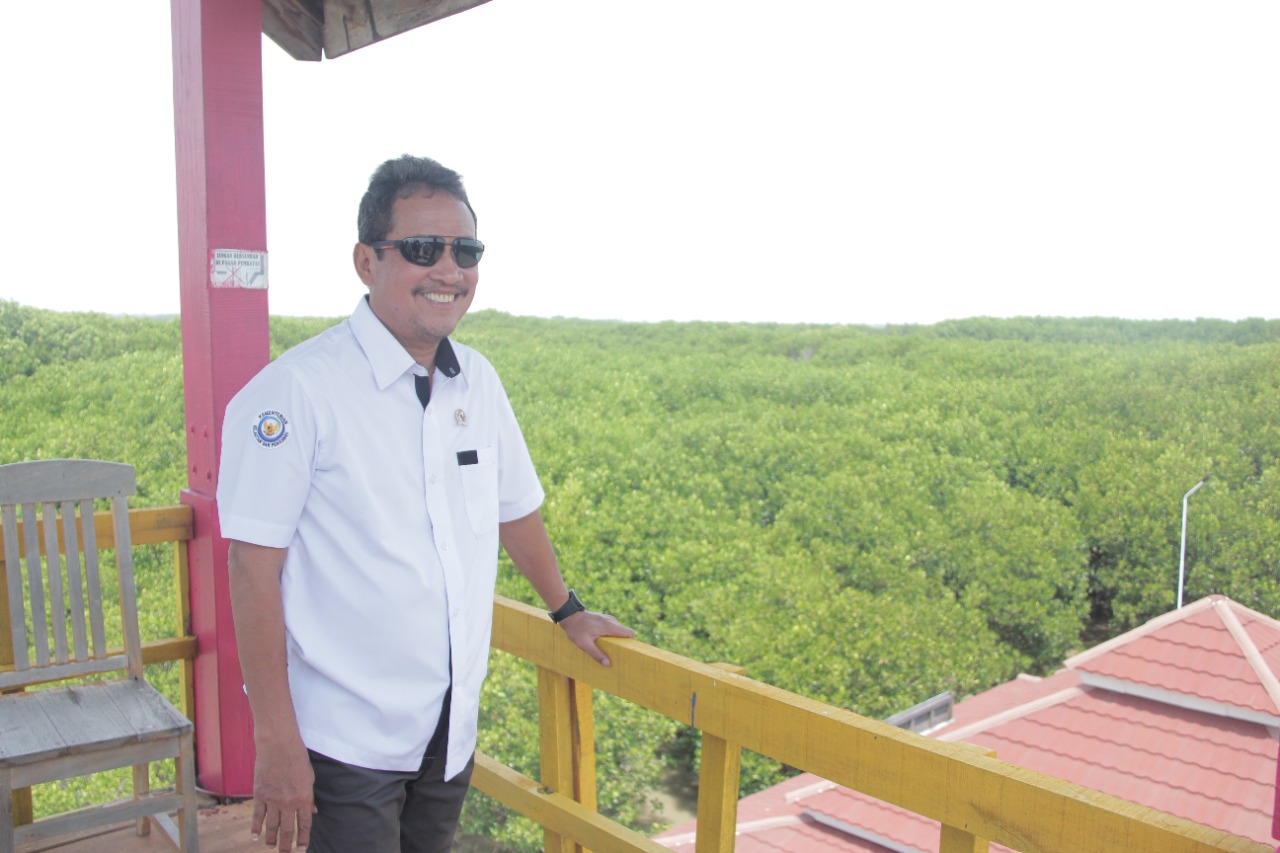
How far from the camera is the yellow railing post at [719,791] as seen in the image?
72.8 inches

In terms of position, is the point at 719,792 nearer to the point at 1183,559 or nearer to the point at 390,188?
the point at 390,188

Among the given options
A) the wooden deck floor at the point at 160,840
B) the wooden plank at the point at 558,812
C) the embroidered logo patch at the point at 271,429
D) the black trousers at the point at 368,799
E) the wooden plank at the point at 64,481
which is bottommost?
the wooden deck floor at the point at 160,840

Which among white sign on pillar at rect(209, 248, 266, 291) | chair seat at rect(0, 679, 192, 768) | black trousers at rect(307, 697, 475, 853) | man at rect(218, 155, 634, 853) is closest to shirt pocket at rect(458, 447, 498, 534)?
man at rect(218, 155, 634, 853)

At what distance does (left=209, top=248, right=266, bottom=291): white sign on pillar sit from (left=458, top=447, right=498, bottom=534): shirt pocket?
137 centimetres

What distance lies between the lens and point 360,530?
158 cm

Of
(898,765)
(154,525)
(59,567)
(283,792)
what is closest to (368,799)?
(283,792)

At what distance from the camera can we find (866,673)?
57.5ft

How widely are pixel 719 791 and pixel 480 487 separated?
2.24 ft

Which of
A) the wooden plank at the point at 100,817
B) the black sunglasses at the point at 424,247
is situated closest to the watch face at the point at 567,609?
the black sunglasses at the point at 424,247

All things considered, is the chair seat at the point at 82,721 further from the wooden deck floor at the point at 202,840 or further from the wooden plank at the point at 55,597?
the wooden deck floor at the point at 202,840

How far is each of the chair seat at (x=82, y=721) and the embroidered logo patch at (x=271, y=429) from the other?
3.86 ft

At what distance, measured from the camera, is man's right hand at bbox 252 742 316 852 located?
152cm

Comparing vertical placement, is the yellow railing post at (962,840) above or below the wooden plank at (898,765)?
below

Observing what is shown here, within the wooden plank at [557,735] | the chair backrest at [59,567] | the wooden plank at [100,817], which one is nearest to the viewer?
the wooden plank at [557,735]
